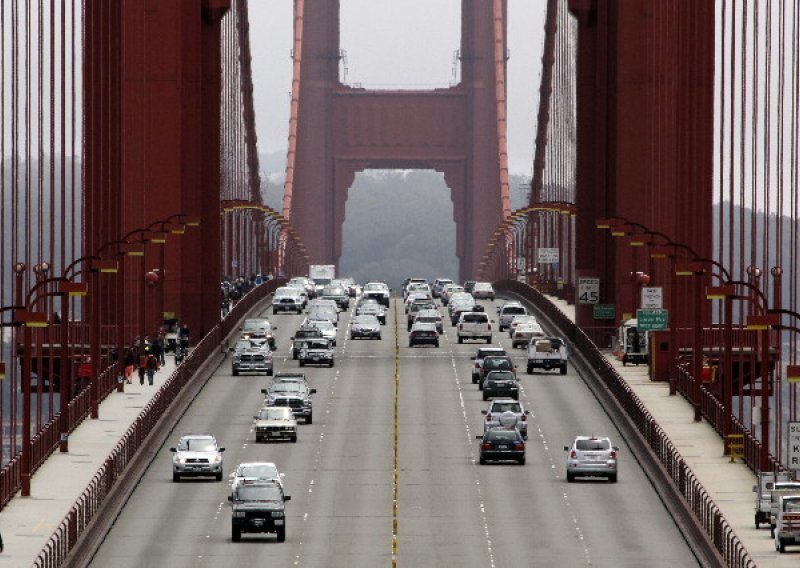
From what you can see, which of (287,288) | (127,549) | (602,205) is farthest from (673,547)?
(287,288)

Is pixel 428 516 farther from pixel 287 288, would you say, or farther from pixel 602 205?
pixel 287 288

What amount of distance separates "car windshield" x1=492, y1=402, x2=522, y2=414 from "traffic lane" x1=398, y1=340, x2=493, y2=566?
1.28 meters

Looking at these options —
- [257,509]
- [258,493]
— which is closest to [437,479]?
[257,509]

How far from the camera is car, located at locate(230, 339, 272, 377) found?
95.6 metres

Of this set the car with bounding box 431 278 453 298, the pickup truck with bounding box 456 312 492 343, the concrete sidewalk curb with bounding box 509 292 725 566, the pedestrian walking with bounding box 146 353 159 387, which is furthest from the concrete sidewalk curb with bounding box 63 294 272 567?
the car with bounding box 431 278 453 298

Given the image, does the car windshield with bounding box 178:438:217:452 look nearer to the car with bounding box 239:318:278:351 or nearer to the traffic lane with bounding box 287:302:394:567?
the traffic lane with bounding box 287:302:394:567

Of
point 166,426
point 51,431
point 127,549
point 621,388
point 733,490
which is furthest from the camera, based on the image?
point 621,388

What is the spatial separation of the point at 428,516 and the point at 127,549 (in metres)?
9.16

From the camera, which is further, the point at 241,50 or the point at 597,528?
the point at 241,50

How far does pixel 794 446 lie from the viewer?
181 feet

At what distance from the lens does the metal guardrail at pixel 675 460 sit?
154 feet

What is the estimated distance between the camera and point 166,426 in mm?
74625

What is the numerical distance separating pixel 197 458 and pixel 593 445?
35.2 feet

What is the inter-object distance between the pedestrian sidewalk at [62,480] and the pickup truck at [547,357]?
18052 millimetres
